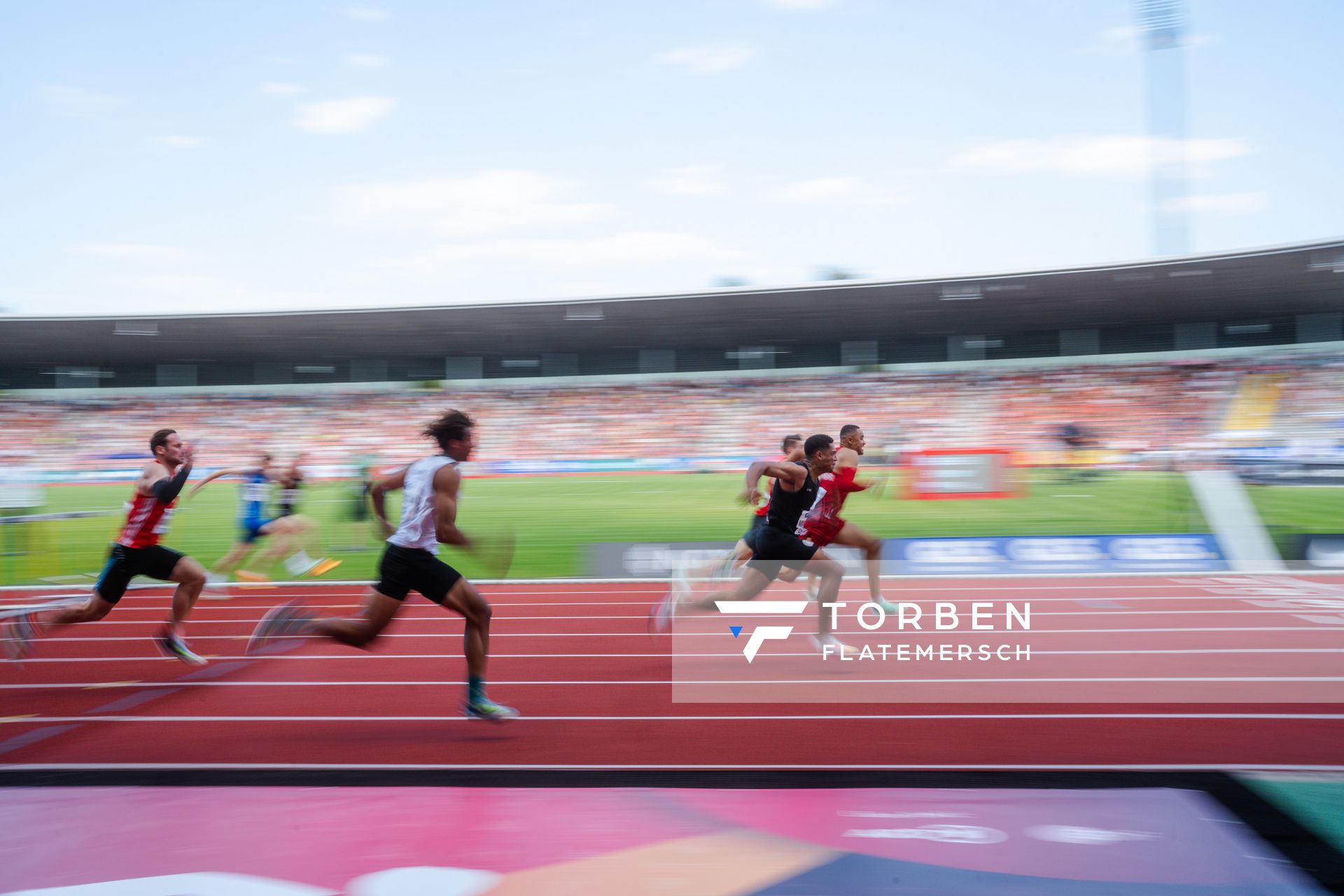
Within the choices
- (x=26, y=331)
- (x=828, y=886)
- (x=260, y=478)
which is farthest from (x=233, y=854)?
(x=26, y=331)

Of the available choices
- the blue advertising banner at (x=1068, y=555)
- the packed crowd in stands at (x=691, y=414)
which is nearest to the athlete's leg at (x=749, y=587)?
the blue advertising banner at (x=1068, y=555)

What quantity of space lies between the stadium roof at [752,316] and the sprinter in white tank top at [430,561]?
2243cm

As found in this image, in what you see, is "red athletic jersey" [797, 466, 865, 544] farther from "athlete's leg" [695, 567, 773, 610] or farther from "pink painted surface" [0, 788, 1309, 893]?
"pink painted surface" [0, 788, 1309, 893]

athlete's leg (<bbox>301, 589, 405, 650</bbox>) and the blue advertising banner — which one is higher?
athlete's leg (<bbox>301, 589, 405, 650</bbox>)

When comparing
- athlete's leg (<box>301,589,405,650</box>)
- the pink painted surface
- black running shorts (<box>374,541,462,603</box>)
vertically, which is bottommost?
the pink painted surface

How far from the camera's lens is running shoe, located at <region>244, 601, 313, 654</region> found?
607 cm

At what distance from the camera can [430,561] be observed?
5.30 m

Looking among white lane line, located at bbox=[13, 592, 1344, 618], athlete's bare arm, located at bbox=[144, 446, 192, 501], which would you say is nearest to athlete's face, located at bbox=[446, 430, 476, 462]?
athlete's bare arm, located at bbox=[144, 446, 192, 501]

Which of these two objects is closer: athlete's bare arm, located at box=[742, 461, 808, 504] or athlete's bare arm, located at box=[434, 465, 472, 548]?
athlete's bare arm, located at box=[434, 465, 472, 548]

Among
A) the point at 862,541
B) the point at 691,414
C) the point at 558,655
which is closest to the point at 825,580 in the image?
the point at 862,541

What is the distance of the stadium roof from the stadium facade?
7 centimetres

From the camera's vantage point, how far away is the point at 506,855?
12.3 feet

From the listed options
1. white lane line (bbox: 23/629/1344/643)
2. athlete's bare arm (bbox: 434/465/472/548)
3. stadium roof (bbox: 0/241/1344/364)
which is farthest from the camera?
stadium roof (bbox: 0/241/1344/364)

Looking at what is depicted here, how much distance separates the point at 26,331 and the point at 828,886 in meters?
35.5
